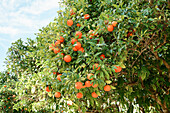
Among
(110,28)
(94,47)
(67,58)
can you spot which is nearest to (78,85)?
(67,58)

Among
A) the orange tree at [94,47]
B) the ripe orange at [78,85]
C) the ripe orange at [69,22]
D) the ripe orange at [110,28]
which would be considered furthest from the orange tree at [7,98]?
the ripe orange at [110,28]

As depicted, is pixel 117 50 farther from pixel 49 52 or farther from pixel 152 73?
pixel 152 73

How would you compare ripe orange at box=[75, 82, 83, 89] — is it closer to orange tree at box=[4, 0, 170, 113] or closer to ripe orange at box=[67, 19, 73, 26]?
orange tree at box=[4, 0, 170, 113]

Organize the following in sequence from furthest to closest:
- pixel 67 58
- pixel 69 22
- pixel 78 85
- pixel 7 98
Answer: pixel 7 98
pixel 69 22
pixel 67 58
pixel 78 85

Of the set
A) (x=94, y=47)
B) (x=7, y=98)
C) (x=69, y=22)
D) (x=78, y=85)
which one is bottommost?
(x=7, y=98)

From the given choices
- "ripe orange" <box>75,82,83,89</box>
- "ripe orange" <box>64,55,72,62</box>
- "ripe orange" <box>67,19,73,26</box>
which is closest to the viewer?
"ripe orange" <box>75,82,83,89</box>

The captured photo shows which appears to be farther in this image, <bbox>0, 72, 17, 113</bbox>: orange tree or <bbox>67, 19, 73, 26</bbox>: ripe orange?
<bbox>0, 72, 17, 113</bbox>: orange tree

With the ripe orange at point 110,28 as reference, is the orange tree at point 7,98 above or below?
below

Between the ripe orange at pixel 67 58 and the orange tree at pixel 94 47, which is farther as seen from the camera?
the ripe orange at pixel 67 58

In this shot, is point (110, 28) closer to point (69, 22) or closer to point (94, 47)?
point (94, 47)

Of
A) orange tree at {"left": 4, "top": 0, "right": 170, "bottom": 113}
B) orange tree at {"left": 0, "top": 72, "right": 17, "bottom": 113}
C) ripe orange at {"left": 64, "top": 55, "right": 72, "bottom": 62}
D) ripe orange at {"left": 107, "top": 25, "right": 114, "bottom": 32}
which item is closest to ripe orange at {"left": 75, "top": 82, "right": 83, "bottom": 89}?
orange tree at {"left": 4, "top": 0, "right": 170, "bottom": 113}

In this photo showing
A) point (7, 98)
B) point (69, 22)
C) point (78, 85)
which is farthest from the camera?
point (7, 98)

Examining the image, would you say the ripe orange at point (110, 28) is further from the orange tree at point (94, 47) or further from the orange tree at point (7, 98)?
the orange tree at point (7, 98)

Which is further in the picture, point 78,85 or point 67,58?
point 67,58
